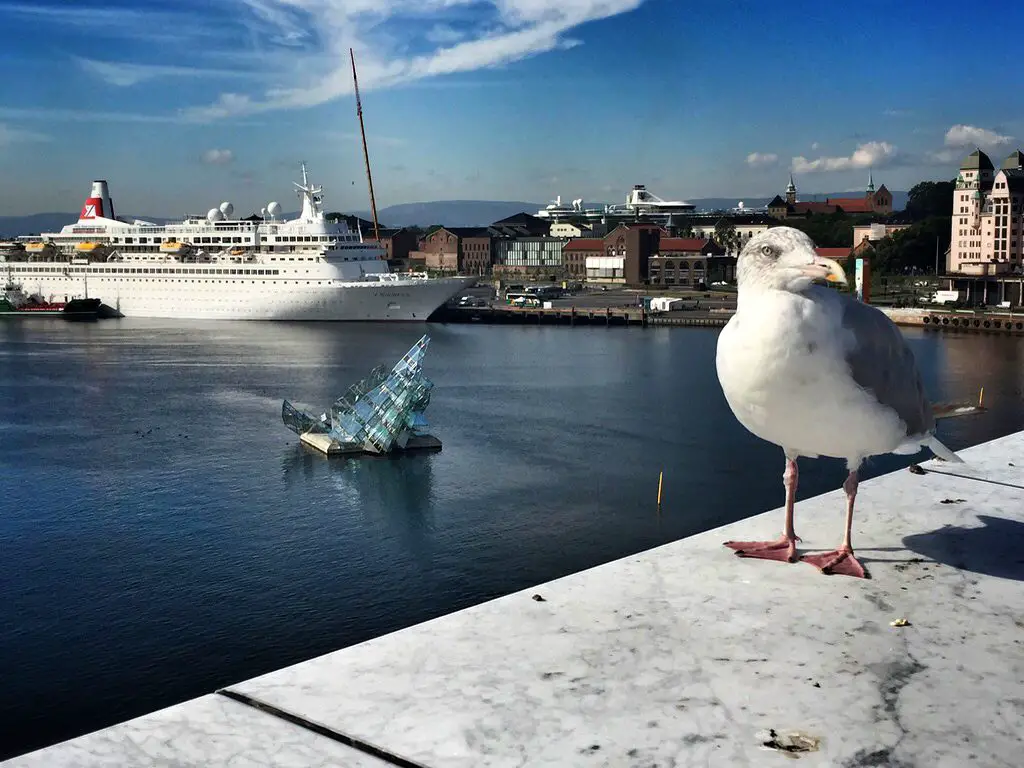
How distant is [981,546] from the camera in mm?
5719

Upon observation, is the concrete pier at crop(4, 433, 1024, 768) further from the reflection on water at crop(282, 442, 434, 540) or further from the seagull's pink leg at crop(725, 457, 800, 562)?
the reflection on water at crop(282, 442, 434, 540)

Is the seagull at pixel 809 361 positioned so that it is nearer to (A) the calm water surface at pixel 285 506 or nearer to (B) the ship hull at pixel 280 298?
(A) the calm water surface at pixel 285 506

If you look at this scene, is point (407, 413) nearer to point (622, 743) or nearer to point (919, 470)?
point (919, 470)

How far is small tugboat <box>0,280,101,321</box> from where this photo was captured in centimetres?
4628

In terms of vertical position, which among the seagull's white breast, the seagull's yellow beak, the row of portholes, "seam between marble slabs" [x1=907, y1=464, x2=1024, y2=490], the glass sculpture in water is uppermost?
the seagull's yellow beak

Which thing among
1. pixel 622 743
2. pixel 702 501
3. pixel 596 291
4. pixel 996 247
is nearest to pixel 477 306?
pixel 596 291

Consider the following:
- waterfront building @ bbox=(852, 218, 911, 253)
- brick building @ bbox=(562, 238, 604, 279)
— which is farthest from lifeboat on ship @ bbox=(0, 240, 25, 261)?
waterfront building @ bbox=(852, 218, 911, 253)

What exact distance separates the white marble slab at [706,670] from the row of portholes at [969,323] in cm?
3491

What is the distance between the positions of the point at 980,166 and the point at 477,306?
26.9m

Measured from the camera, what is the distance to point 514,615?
4801 millimetres

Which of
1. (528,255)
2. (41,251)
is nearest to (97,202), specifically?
(41,251)

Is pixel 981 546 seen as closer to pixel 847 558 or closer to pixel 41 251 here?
pixel 847 558

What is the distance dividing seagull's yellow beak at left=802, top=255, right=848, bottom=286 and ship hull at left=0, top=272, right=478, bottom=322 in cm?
3657

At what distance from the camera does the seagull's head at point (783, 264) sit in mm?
4629
